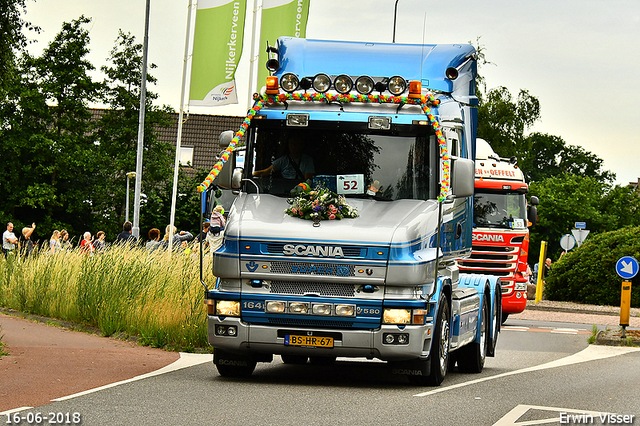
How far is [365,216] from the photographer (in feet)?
34.0

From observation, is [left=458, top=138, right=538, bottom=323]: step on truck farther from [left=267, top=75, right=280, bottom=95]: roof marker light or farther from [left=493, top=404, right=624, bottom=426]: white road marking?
[left=493, top=404, right=624, bottom=426]: white road marking

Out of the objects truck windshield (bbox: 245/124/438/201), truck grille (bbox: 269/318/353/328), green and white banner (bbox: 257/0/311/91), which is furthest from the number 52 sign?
green and white banner (bbox: 257/0/311/91)

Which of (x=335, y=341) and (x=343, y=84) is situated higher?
(x=343, y=84)

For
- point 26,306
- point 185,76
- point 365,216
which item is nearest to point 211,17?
point 185,76

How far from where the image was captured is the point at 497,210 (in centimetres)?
2158

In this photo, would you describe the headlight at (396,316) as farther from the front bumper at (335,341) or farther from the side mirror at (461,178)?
the side mirror at (461,178)

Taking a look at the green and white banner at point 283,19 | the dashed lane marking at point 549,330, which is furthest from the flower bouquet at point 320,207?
the green and white banner at point 283,19

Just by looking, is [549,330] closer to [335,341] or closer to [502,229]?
[502,229]

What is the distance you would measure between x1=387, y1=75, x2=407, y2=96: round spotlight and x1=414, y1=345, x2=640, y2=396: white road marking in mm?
3208

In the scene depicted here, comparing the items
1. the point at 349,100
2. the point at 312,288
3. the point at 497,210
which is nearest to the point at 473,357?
the point at 312,288

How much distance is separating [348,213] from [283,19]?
1433cm

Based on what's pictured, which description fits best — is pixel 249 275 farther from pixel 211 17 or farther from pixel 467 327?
pixel 211 17

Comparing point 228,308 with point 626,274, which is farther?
point 626,274

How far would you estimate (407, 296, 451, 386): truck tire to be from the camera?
1067cm
